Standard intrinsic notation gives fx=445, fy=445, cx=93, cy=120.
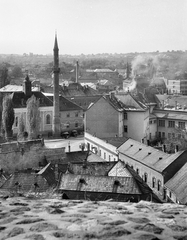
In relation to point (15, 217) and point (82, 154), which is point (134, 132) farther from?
point (15, 217)

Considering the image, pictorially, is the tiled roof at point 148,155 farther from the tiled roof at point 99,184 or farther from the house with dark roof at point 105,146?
the tiled roof at point 99,184

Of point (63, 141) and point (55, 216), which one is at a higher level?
point (55, 216)

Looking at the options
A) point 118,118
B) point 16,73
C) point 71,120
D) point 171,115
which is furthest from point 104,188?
point 16,73

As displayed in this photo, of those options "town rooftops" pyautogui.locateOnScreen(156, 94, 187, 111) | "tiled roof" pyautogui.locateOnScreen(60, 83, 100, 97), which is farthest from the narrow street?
"tiled roof" pyautogui.locateOnScreen(60, 83, 100, 97)

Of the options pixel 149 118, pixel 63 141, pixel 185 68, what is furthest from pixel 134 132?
pixel 185 68

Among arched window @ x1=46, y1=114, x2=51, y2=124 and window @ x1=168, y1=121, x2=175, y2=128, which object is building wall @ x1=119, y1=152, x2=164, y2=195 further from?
arched window @ x1=46, y1=114, x2=51, y2=124

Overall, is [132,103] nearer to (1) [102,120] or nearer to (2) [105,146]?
(1) [102,120]

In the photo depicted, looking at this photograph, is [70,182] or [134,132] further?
[134,132]
